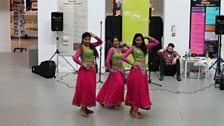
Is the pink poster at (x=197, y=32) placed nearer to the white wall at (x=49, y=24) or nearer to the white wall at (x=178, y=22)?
the white wall at (x=178, y=22)

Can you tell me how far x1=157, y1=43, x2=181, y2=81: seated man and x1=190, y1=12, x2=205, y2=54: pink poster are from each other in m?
0.73

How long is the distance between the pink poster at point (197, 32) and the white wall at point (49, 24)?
2.40 metres

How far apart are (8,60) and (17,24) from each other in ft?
20.8

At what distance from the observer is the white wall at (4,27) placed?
1442 cm

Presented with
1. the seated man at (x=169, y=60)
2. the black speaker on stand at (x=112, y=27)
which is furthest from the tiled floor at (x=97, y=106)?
the black speaker on stand at (x=112, y=27)

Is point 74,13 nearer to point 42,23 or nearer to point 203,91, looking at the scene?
point 42,23

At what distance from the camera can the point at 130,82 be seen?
6.12 metres

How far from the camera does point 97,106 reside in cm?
679

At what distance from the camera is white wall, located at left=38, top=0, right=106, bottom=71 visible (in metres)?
10.3

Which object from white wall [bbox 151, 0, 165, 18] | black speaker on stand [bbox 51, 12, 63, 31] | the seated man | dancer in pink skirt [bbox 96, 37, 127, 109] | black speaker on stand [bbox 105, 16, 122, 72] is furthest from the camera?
white wall [bbox 151, 0, 165, 18]

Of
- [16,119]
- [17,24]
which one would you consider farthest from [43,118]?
[17,24]

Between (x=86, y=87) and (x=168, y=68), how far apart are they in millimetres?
4274

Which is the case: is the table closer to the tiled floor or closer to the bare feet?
the tiled floor

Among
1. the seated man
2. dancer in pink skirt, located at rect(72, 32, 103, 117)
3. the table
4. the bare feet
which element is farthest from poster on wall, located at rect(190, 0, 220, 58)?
the bare feet
